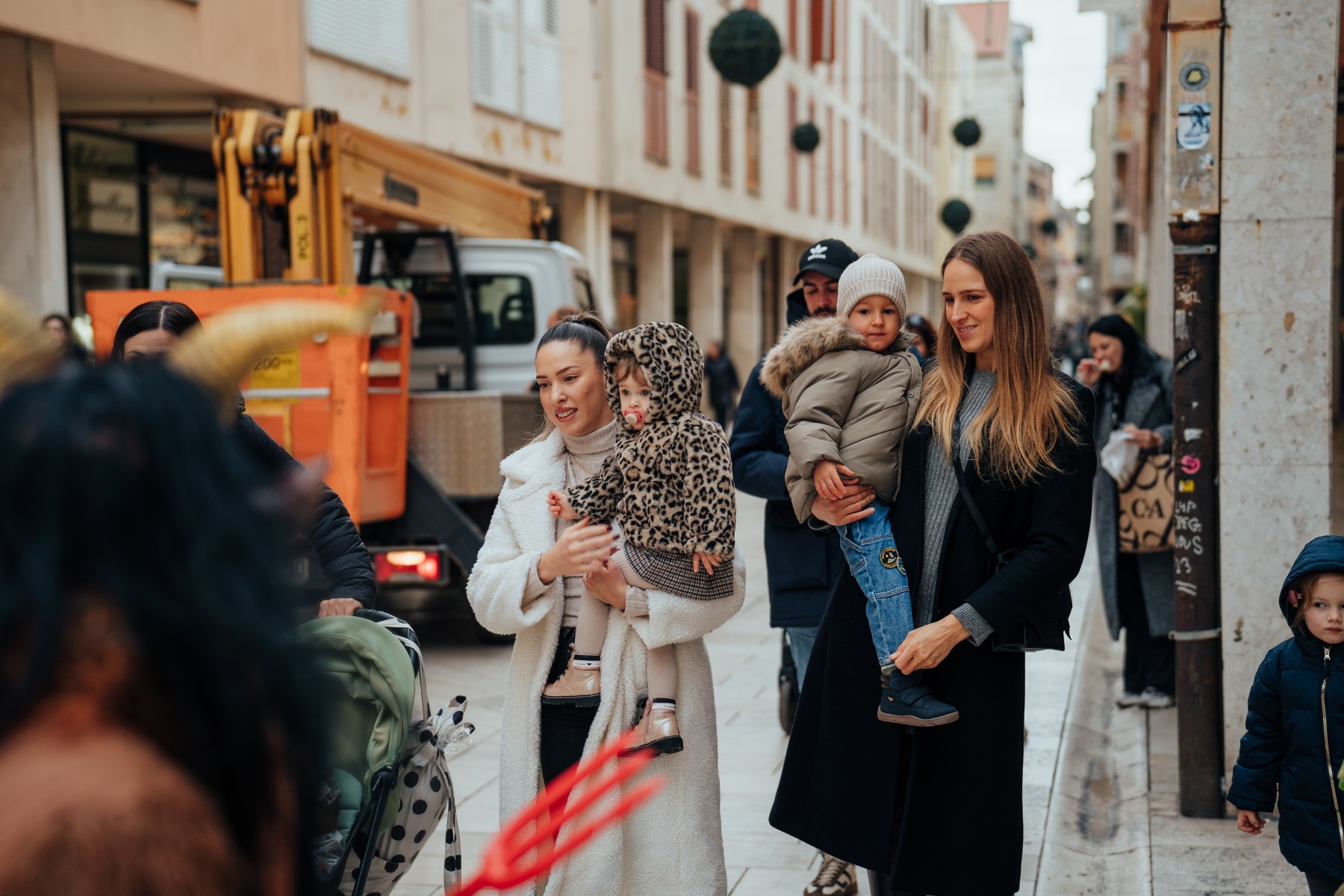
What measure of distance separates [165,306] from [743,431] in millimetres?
2065

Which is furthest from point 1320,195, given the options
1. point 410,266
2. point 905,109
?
point 905,109

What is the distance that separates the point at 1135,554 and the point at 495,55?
44.6 feet

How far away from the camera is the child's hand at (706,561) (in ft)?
11.0

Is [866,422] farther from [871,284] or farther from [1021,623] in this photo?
[1021,623]

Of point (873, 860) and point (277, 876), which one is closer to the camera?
point (277, 876)

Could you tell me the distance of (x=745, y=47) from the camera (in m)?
13.9

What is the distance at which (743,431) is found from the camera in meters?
4.80

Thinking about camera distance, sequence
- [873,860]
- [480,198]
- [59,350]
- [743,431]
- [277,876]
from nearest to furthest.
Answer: [277,876], [59,350], [873,860], [743,431], [480,198]

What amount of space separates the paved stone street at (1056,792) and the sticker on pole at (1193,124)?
7.96 ft

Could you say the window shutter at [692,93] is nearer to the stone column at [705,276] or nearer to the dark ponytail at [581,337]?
the stone column at [705,276]

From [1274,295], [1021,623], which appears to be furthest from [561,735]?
[1274,295]

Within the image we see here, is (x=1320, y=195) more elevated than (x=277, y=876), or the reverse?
(x=1320, y=195)

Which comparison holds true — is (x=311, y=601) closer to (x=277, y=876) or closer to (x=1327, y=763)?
(x=277, y=876)

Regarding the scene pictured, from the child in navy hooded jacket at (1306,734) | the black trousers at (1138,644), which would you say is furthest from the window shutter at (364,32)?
the child in navy hooded jacket at (1306,734)
